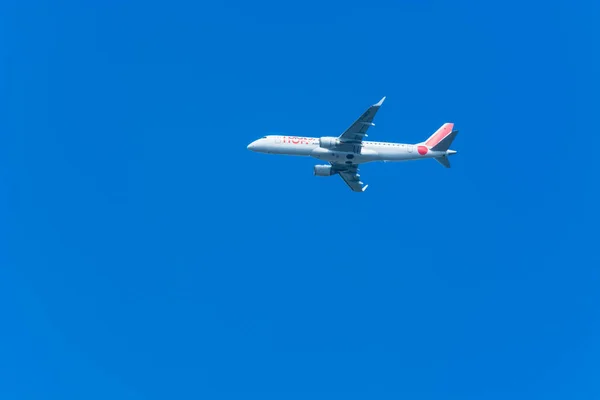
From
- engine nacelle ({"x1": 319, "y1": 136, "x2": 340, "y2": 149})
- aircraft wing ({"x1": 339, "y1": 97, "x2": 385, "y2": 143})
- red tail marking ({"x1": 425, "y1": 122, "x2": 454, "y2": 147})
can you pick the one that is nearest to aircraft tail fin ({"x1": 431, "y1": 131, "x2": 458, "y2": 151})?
red tail marking ({"x1": 425, "y1": 122, "x2": 454, "y2": 147})

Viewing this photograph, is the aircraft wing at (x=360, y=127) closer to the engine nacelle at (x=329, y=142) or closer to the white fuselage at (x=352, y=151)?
the engine nacelle at (x=329, y=142)

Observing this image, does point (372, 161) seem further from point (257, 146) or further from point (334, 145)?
point (257, 146)

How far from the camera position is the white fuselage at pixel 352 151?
293 feet

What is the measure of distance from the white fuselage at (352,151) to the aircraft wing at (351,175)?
173 inches

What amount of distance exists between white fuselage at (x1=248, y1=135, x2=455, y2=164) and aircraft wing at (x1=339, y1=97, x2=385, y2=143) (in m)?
0.92

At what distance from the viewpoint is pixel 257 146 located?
90.8m

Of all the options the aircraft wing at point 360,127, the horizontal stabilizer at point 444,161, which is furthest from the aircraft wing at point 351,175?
the horizontal stabilizer at point 444,161

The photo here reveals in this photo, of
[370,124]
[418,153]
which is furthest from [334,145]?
[418,153]

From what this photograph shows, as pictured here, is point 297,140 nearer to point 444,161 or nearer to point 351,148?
point 351,148

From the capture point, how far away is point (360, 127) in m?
87.3

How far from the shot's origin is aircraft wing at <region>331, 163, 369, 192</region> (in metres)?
95.0

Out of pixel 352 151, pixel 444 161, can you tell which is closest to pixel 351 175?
pixel 352 151

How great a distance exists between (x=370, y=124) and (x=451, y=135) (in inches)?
392

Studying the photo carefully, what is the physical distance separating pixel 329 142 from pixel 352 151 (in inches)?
122
